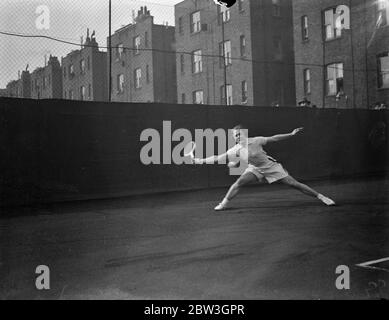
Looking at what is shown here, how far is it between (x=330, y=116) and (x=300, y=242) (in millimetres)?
5884

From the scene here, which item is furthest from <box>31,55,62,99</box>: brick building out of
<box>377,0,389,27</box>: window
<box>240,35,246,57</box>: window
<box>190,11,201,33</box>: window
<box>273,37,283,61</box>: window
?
<box>273,37,283,61</box>: window

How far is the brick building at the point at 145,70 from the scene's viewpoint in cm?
1207

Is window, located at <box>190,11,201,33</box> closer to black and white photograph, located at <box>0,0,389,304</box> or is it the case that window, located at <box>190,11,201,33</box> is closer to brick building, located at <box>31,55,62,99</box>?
black and white photograph, located at <box>0,0,389,304</box>

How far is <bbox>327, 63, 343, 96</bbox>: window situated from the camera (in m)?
9.22

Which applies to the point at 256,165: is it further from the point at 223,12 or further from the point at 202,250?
the point at 223,12

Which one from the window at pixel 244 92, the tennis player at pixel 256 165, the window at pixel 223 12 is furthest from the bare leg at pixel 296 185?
the window at pixel 244 92

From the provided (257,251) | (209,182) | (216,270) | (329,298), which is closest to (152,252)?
(216,270)

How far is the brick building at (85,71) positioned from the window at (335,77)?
4.96m

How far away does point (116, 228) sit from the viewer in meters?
5.50

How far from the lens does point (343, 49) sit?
6.90 metres

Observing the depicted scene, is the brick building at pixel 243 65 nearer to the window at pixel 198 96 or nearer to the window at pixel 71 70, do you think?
the window at pixel 198 96

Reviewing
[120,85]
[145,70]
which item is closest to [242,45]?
[145,70]

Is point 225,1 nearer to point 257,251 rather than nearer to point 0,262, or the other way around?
point 257,251

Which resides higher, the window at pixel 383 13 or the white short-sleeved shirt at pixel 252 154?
the window at pixel 383 13
